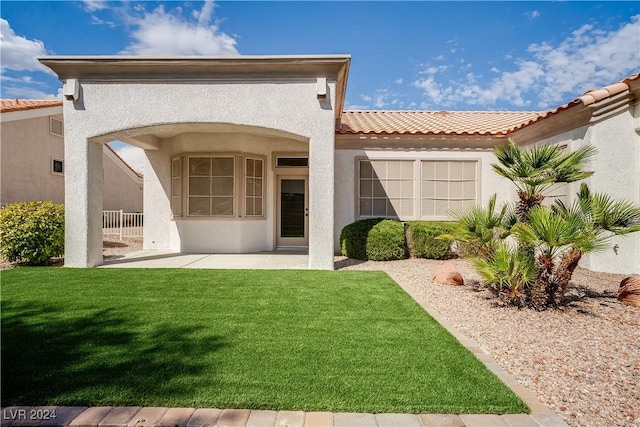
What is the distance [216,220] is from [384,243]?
5631 mm

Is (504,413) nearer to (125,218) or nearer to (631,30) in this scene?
(631,30)

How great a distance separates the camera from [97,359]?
11.7ft

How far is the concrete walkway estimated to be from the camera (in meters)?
2.59

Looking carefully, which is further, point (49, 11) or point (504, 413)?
point (49, 11)

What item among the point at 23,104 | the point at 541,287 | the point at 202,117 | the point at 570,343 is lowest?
the point at 570,343

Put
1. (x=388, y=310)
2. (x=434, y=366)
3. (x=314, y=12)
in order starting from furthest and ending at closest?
1. (x=314, y=12)
2. (x=388, y=310)
3. (x=434, y=366)

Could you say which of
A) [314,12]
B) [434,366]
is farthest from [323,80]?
[434,366]

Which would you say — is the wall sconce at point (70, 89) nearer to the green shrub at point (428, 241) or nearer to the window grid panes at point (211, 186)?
the window grid panes at point (211, 186)

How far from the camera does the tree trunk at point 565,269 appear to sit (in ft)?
18.0

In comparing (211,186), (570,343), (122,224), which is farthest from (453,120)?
(122,224)

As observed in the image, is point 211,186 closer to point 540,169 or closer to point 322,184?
point 322,184

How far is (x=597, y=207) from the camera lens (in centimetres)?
562

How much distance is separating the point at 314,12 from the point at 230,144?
16.1ft

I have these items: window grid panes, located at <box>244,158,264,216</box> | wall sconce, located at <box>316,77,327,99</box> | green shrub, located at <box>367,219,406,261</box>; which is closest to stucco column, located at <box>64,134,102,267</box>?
window grid panes, located at <box>244,158,264,216</box>
